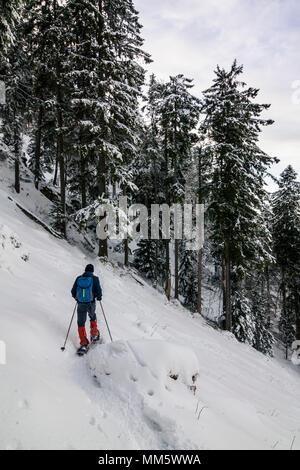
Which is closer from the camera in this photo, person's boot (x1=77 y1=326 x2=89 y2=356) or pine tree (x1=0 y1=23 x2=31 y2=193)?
person's boot (x1=77 y1=326 x2=89 y2=356)

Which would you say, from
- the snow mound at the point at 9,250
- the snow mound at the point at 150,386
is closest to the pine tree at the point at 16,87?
the snow mound at the point at 9,250

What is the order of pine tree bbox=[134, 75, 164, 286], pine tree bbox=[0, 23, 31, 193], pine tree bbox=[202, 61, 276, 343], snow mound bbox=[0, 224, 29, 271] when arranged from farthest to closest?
1. pine tree bbox=[134, 75, 164, 286]
2. pine tree bbox=[0, 23, 31, 193]
3. pine tree bbox=[202, 61, 276, 343]
4. snow mound bbox=[0, 224, 29, 271]

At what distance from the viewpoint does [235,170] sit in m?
17.0

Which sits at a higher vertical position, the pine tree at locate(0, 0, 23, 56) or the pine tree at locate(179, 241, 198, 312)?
the pine tree at locate(0, 0, 23, 56)

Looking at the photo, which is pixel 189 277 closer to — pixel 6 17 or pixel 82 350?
pixel 82 350

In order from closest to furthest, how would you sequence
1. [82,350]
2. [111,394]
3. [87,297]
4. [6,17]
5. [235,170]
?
[111,394]
[82,350]
[87,297]
[6,17]
[235,170]

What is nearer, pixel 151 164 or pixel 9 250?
pixel 9 250

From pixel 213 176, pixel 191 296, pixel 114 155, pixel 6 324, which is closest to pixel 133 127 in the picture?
pixel 114 155

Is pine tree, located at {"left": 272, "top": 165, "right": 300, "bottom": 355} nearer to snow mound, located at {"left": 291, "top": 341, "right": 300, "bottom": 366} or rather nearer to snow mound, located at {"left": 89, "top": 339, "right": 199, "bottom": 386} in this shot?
snow mound, located at {"left": 291, "top": 341, "right": 300, "bottom": 366}

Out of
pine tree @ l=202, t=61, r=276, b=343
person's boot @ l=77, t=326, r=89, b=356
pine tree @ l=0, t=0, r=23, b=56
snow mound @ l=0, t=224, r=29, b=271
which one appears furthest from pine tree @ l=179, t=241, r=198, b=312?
person's boot @ l=77, t=326, r=89, b=356

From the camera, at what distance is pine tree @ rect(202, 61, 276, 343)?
17.2m

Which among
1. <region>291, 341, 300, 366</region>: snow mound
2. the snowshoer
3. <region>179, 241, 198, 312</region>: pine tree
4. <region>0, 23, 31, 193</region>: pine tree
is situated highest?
<region>0, 23, 31, 193</region>: pine tree

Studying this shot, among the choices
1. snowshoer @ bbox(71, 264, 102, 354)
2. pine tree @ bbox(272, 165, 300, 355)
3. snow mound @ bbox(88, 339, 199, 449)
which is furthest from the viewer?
pine tree @ bbox(272, 165, 300, 355)

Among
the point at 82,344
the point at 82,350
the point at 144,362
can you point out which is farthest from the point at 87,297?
the point at 144,362
